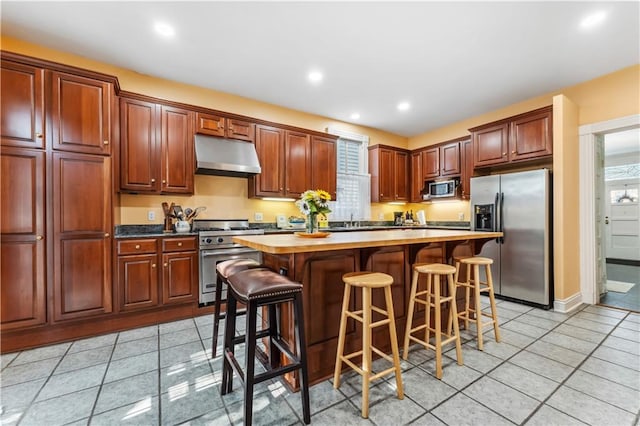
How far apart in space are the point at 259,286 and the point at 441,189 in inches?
179

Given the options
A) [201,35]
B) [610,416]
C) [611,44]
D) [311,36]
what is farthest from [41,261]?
[611,44]

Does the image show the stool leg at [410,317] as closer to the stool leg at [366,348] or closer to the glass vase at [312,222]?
the stool leg at [366,348]

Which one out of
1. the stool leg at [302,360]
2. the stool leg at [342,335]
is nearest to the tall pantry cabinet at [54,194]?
the stool leg at [302,360]

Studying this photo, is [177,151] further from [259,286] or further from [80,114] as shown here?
[259,286]

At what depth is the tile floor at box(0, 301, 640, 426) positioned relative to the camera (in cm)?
155

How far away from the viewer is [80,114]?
2.62 metres

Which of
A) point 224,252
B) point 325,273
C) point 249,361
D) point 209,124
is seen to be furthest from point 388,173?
point 249,361

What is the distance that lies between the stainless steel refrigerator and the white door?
506 cm

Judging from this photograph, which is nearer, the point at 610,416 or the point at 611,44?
the point at 610,416

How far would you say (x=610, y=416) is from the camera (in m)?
1.55

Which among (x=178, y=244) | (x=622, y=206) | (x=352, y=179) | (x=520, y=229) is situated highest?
(x=352, y=179)

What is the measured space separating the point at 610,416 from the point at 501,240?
2.50 meters

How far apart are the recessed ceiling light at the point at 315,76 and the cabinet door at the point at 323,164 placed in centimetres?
104

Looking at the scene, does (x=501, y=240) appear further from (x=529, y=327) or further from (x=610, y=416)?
(x=610, y=416)
